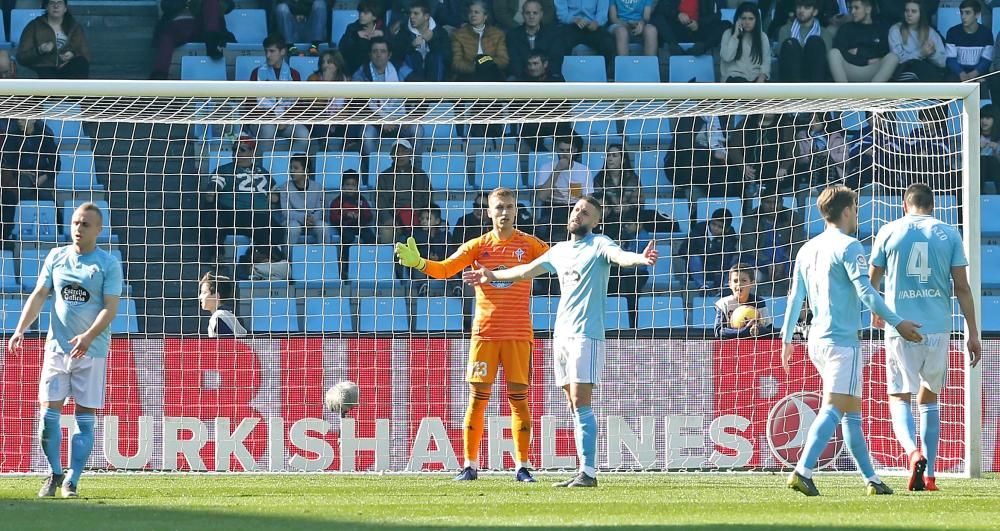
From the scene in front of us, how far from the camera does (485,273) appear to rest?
875 centimetres

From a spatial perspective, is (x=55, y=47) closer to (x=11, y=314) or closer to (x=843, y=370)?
(x=11, y=314)

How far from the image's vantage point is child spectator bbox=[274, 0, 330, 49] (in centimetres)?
1652

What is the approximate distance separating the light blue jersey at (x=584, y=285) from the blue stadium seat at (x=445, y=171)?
5635 millimetres

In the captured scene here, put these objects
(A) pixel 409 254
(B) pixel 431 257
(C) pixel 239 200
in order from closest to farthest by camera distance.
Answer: (A) pixel 409 254
(B) pixel 431 257
(C) pixel 239 200

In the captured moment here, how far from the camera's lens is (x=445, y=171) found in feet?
47.1

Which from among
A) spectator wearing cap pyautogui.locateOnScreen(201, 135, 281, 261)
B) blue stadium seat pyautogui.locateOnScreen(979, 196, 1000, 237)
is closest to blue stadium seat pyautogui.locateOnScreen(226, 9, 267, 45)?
spectator wearing cap pyautogui.locateOnScreen(201, 135, 281, 261)

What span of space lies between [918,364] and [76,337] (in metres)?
4.90

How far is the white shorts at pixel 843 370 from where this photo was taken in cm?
760

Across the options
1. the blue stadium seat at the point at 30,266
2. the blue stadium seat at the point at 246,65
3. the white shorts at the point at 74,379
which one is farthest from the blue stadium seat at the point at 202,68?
the white shorts at the point at 74,379

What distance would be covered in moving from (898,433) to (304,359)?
456 cm

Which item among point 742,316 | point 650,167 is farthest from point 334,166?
point 742,316

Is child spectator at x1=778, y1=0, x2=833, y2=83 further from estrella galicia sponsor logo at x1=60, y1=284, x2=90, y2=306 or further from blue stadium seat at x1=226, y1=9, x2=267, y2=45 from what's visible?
estrella galicia sponsor logo at x1=60, y1=284, x2=90, y2=306

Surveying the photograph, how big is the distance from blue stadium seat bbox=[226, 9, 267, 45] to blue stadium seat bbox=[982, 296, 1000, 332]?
344 inches

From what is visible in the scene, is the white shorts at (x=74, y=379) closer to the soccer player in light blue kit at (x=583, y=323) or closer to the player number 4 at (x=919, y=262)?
the soccer player in light blue kit at (x=583, y=323)
